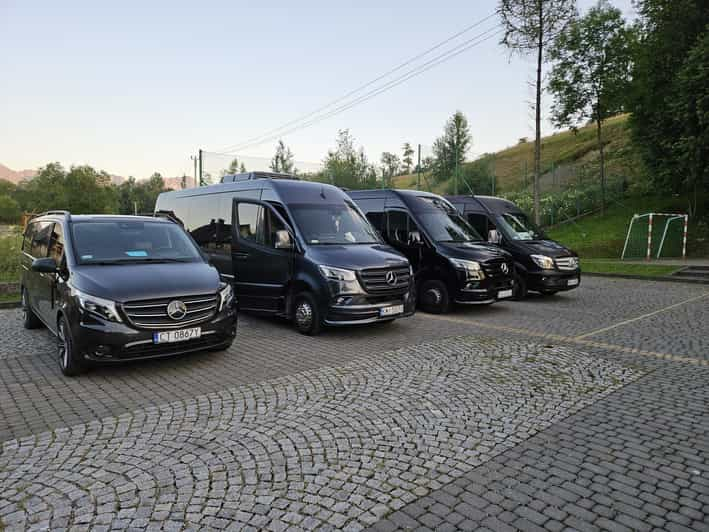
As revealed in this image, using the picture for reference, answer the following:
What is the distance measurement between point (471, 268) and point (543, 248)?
3.29 m

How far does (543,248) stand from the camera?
1199cm

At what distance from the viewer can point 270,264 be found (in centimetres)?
858

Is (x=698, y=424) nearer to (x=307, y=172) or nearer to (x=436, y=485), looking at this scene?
(x=436, y=485)

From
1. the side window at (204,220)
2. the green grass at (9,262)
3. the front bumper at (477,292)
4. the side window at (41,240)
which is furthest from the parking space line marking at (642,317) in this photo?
the green grass at (9,262)

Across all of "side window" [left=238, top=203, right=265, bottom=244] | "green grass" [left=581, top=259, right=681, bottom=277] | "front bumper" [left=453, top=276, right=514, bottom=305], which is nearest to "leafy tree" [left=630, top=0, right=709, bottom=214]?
"green grass" [left=581, top=259, right=681, bottom=277]

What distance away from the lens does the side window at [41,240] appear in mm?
7129

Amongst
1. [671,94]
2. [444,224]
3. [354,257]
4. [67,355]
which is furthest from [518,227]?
[671,94]

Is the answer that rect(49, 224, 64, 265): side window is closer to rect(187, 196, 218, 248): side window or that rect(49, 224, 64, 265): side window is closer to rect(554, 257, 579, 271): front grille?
rect(187, 196, 218, 248): side window

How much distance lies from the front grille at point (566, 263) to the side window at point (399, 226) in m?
3.87

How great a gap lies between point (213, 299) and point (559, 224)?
28.4 meters

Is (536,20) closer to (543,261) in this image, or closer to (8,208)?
(543,261)

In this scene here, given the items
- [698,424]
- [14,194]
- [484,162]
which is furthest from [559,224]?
[14,194]

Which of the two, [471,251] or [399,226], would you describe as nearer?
[471,251]

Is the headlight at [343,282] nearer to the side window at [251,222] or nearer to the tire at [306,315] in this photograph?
the tire at [306,315]
